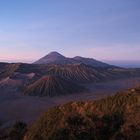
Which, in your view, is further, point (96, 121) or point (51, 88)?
point (51, 88)

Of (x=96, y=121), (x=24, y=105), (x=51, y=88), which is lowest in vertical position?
(x=24, y=105)

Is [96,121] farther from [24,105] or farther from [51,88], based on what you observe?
[51,88]

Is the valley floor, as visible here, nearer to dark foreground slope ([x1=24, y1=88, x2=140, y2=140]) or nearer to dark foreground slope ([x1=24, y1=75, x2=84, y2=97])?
dark foreground slope ([x1=24, y1=75, x2=84, y2=97])

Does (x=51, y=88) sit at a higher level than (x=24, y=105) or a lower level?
higher

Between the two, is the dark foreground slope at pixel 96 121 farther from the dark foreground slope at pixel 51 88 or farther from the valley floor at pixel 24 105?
the dark foreground slope at pixel 51 88

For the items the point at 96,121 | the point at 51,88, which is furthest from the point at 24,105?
the point at 96,121

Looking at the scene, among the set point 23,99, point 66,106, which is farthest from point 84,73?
point 66,106
